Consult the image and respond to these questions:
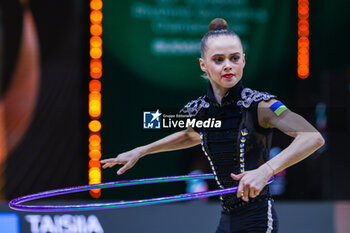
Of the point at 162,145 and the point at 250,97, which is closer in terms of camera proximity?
the point at 250,97

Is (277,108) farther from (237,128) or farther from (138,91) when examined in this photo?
(138,91)

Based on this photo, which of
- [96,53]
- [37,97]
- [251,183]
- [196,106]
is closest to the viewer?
[251,183]

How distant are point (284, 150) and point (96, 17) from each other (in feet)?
8.05

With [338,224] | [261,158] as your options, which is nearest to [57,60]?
[261,158]

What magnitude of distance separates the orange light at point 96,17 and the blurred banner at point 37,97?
0.64 ft

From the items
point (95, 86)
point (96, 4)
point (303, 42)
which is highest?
point (96, 4)

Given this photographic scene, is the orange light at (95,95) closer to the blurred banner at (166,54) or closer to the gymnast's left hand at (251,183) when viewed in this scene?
the blurred banner at (166,54)

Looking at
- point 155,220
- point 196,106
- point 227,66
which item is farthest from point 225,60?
point 155,220

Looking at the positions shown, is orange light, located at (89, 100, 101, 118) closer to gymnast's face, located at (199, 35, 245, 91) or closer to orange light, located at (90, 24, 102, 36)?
orange light, located at (90, 24, 102, 36)

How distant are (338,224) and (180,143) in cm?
197

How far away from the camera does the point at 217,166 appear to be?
125 inches

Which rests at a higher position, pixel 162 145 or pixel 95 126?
pixel 95 126

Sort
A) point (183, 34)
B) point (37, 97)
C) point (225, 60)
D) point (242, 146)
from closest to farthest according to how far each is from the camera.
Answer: point (242, 146) → point (225, 60) → point (183, 34) → point (37, 97)

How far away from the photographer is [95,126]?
4.65m
